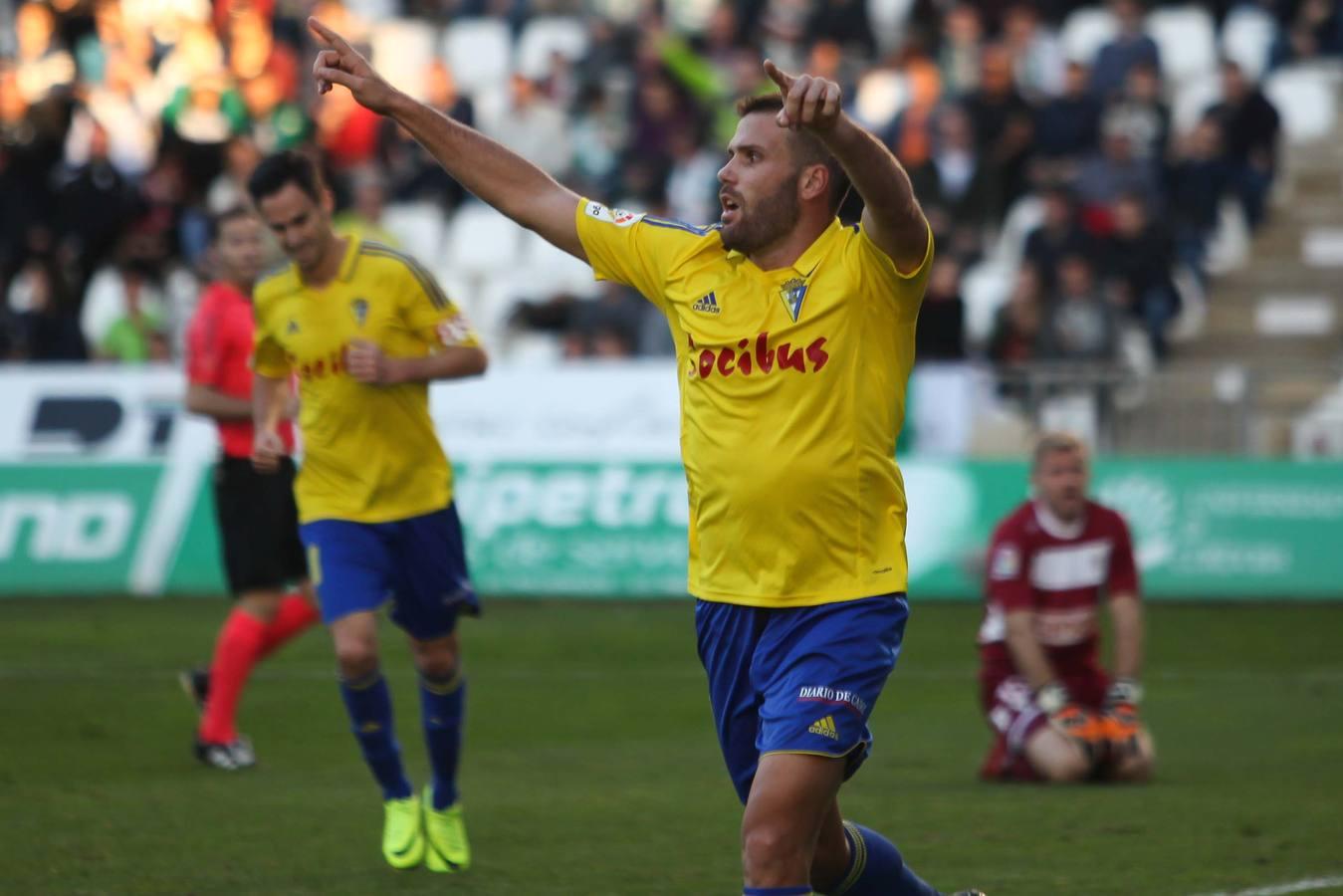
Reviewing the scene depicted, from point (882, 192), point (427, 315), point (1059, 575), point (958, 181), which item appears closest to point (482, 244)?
point (958, 181)

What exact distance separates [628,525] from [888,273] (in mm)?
11384

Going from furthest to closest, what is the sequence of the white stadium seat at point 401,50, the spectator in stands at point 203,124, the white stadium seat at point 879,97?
the white stadium seat at point 401,50 → the spectator in stands at point 203,124 → the white stadium seat at point 879,97

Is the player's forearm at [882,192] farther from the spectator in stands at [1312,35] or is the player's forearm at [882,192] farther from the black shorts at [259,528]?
the spectator in stands at [1312,35]

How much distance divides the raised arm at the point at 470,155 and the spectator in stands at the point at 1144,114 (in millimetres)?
14861

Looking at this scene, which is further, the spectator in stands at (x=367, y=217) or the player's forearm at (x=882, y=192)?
the spectator in stands at (x=367, y=217)

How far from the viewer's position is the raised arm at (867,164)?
5098 millimetres

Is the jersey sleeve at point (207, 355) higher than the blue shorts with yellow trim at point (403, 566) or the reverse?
higher

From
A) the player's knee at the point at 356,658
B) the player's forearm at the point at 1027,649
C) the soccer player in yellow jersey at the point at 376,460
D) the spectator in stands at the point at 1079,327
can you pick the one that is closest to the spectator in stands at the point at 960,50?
the spectator in stands at the point at 1079,327

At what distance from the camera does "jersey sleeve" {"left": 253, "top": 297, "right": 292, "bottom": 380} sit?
8.64 meters

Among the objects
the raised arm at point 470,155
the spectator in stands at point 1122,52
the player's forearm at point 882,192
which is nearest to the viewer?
the player's forearm at point 882,192

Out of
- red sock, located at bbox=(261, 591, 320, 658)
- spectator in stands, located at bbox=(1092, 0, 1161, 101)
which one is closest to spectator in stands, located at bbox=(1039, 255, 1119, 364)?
spectator in stands, located at bbox=(1092, 0, 1161, 101)

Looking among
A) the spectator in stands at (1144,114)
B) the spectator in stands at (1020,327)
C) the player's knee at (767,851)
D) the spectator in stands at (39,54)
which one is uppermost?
the spectator in stands at (39,54)

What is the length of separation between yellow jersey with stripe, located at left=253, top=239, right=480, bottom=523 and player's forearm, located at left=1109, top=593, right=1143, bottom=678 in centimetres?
320

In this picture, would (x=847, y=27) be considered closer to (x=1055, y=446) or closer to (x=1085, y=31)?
(x=1085, y=31)
